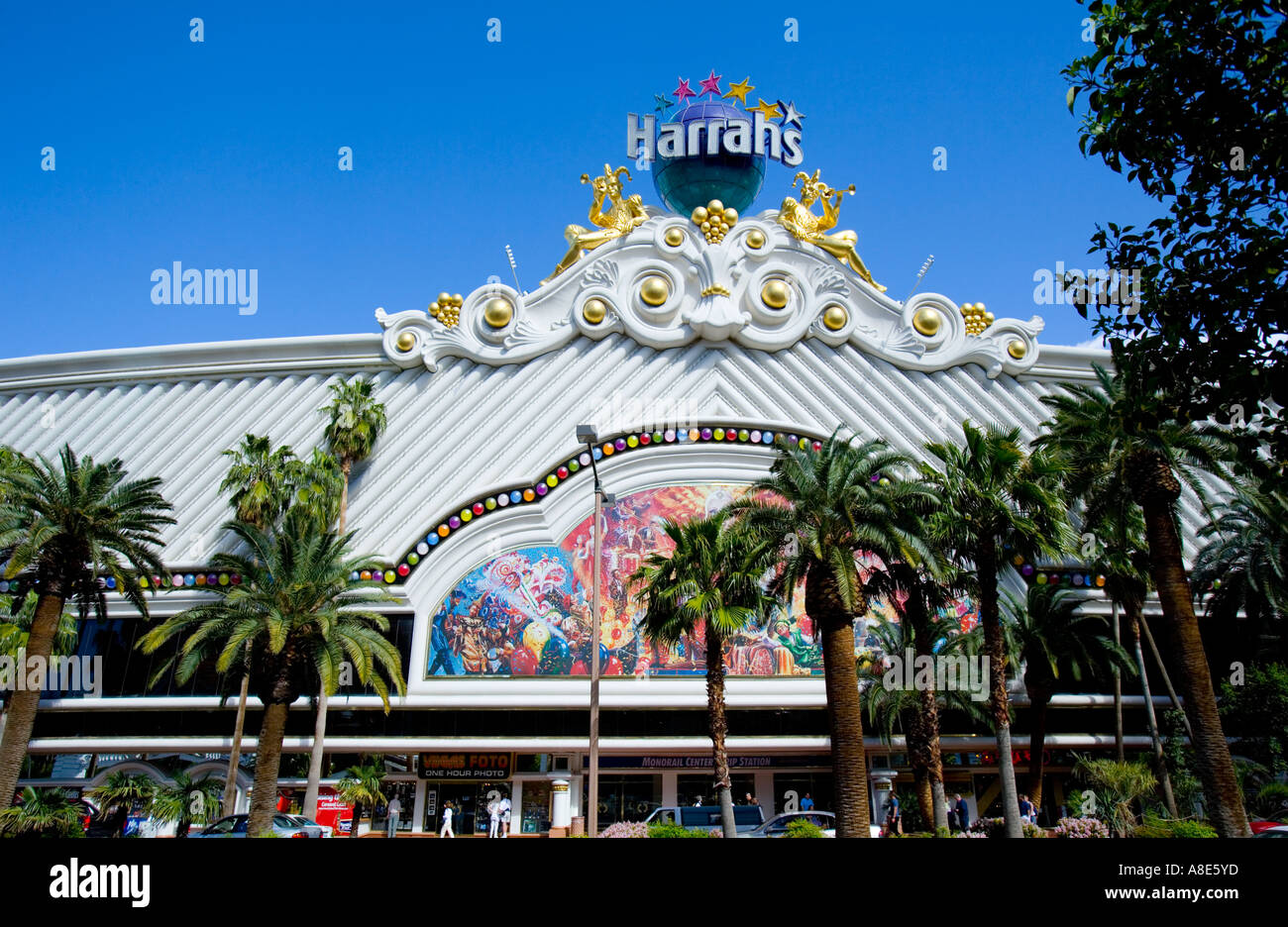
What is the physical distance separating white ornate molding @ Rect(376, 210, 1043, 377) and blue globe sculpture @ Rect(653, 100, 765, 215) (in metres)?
3.42

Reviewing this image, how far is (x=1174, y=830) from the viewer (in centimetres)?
2564

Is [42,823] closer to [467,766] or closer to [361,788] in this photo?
[361,788]

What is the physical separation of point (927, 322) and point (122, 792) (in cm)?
3698

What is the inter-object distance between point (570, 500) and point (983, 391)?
18662 mm

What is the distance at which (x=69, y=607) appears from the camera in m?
41.3

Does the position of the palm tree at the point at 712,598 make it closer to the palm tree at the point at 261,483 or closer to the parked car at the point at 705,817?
the parked car at the point at 705,817

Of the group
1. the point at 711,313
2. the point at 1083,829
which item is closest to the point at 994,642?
the point at 1083,829

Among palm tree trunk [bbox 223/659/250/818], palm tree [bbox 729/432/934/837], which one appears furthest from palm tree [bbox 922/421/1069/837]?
palm tree trunk [bbox 223/659/250/818]

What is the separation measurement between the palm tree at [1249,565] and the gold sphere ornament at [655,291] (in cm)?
2374
